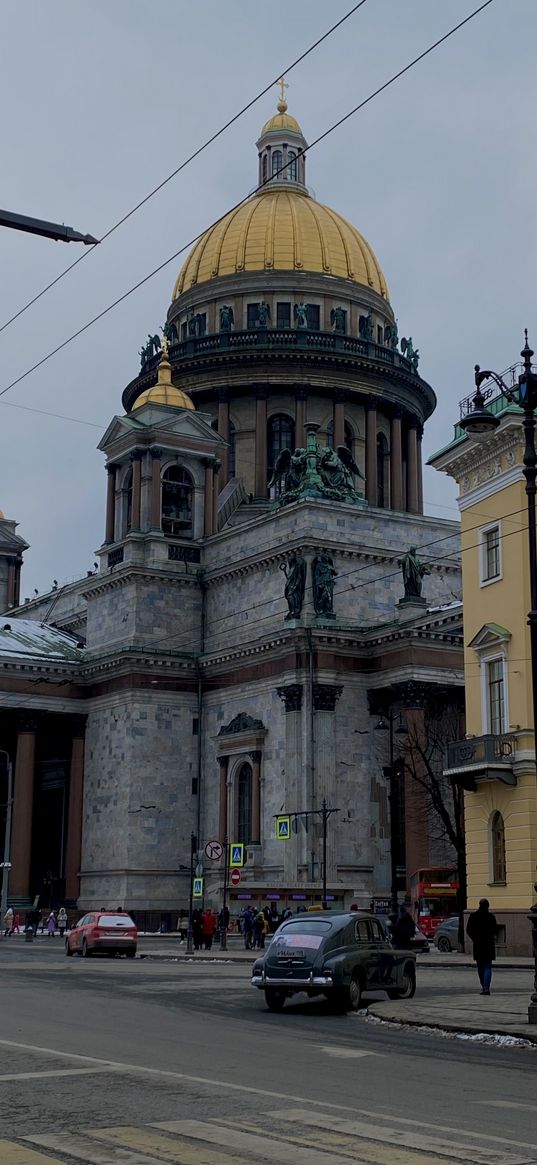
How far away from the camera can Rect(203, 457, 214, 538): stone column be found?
238 feet

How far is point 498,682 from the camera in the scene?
134ft

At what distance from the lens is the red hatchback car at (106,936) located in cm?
4325

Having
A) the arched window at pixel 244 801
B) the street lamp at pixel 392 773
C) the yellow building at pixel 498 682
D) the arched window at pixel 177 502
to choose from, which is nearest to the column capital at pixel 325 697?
the street lamp at pixel 392 773

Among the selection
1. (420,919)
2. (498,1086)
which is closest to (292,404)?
(420,919)

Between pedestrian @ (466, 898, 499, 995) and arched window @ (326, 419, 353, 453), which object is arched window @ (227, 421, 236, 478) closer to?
arched window @ (326, 419, 353, 453)

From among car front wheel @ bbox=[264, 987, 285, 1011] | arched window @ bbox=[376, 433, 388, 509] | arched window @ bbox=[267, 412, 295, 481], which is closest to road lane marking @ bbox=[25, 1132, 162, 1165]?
car front wheel @ bbox=[264, 987, 285, 1011]

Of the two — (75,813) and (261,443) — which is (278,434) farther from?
(75,813)

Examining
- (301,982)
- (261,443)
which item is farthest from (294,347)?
(301,982)

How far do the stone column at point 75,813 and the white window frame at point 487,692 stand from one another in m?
33.7

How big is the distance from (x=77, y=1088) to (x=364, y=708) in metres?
49.7

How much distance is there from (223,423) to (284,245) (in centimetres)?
1173

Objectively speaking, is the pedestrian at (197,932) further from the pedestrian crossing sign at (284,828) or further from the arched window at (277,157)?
the arched window at (277,157)

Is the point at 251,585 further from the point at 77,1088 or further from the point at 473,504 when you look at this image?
the point at 77,1088

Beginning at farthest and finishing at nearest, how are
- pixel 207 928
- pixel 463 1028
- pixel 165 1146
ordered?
pixel 207 928, pixel 463 1028, pixel 165 1146
